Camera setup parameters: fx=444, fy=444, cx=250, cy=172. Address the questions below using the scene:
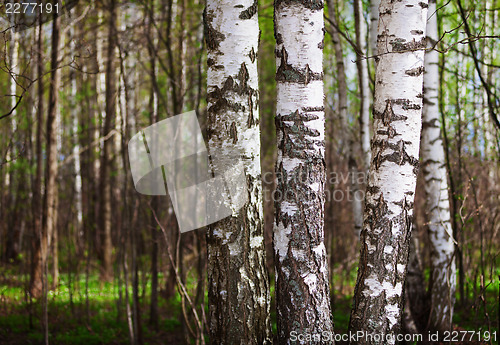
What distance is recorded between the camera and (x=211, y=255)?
274 centimetres

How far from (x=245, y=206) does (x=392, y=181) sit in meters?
0.91

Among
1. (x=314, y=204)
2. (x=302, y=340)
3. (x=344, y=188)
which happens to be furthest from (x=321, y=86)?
(x=344, y=188)

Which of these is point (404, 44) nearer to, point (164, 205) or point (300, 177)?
point (300, 177)

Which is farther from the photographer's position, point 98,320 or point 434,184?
point 98,320

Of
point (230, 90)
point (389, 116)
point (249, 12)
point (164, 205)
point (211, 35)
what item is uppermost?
point (249, 12)

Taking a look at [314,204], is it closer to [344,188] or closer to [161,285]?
[161,285]

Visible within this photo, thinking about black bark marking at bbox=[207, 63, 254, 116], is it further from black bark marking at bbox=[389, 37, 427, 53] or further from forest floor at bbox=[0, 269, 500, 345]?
forest floor at bbox=[0, 269, 500, 345]

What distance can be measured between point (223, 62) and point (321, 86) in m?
0.62

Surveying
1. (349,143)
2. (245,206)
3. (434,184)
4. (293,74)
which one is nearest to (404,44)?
(293,74)

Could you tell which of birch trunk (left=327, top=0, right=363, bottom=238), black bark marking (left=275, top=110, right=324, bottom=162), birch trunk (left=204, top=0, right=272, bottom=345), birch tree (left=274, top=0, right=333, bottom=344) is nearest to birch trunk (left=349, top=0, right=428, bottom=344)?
birch tree (left=274, top=0, right=333, bottom=344)

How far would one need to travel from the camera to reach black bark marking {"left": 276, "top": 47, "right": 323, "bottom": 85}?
2572mm

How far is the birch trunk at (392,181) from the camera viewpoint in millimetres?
2658

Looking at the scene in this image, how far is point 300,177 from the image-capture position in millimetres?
2557

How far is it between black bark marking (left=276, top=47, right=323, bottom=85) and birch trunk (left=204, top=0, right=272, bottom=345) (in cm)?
25
